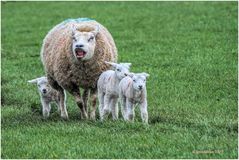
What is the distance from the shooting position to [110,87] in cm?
1095

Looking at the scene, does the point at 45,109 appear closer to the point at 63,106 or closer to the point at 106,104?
the point at 63,106

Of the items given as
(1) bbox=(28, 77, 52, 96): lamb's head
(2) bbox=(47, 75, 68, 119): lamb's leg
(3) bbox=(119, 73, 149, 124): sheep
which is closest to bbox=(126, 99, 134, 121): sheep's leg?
(3) bbox=(119, 73, 149, 124): sheep

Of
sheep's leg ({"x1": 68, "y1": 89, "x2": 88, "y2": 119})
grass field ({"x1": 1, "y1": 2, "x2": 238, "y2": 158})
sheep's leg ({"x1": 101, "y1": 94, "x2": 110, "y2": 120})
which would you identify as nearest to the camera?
grass field ({"x1": 1, "y1": 2, "x2": 238, "y2": 158})

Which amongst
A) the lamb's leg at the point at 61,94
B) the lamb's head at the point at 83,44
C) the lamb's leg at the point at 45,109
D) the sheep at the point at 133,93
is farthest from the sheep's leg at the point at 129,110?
the lamb's leg at the point at 45,109

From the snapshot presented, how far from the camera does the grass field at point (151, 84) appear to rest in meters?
9.16

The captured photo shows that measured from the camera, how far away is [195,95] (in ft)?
45.2

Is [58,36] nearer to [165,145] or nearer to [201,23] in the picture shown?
[165,145]

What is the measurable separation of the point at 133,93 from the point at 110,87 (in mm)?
668

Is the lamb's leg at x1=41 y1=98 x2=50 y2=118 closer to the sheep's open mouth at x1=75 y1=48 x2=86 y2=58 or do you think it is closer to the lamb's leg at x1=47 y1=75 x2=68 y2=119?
the lamb's leg at x1=47 y1=75 x2=68 y2=119

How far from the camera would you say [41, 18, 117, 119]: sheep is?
11422 millimetres

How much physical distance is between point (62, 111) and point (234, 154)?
4801 mm

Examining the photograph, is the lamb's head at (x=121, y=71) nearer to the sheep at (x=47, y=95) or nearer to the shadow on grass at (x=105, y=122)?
the shadow on grass at (x=105, y=122)

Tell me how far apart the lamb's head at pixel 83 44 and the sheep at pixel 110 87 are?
409 millimetres

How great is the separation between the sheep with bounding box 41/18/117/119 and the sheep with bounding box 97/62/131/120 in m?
0.39
